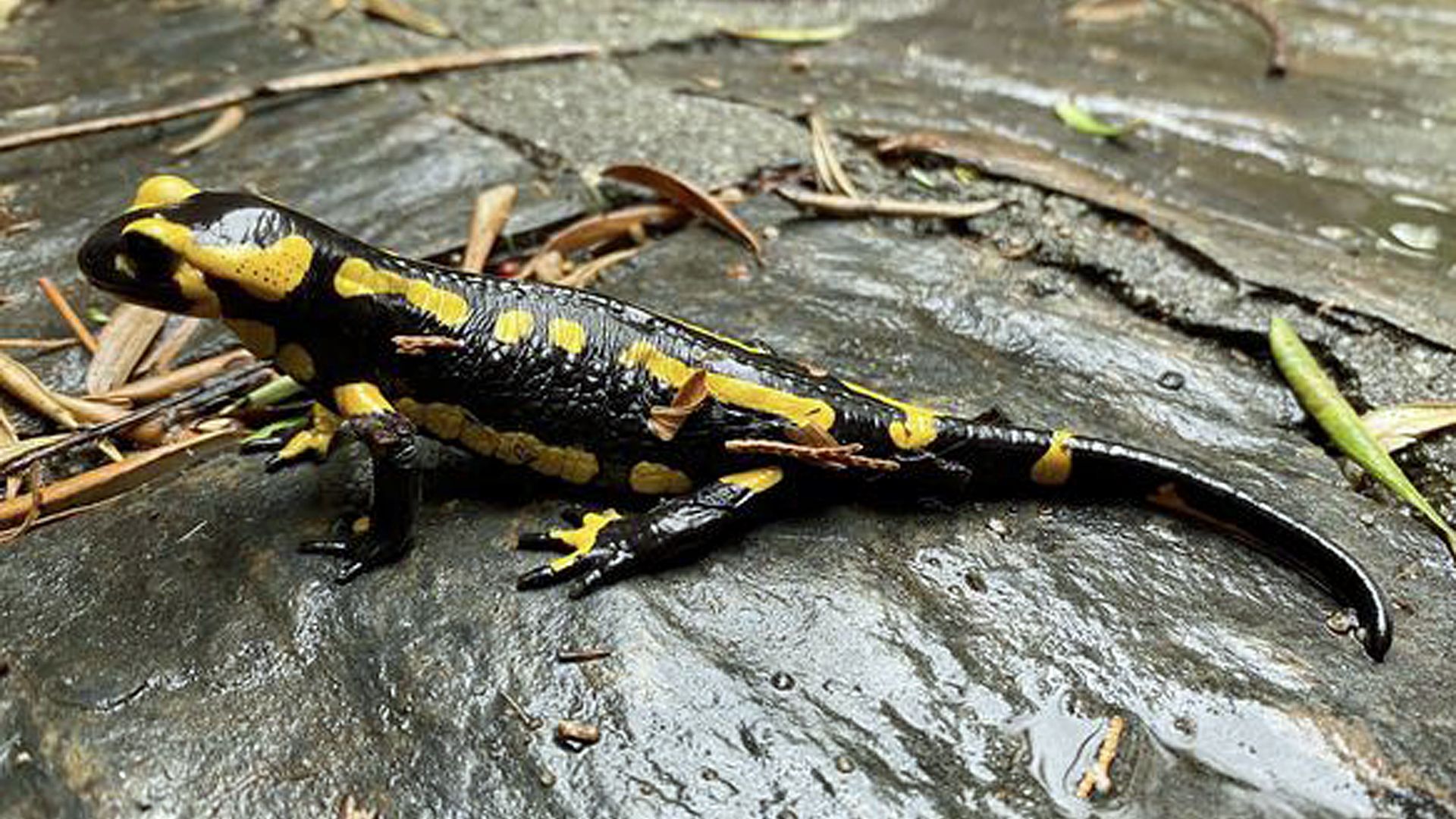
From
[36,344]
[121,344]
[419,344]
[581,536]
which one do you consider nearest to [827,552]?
[581,536]

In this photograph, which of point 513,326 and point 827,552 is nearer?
point 827,552

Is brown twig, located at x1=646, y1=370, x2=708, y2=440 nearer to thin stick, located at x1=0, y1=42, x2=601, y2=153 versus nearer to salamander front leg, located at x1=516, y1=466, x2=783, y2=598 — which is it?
salamander front leg, located at x1=516, y1=466, x2=783, y2=598

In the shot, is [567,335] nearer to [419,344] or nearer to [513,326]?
[513,326]

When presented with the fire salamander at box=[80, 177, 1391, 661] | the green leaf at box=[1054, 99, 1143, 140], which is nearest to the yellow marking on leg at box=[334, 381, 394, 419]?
the fire salamander at box=[80, 177, 1391, 661]

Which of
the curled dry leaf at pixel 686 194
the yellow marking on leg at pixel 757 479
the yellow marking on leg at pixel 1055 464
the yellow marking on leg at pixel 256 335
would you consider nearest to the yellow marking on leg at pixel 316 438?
the yellow marking on leg at pixel 256 335

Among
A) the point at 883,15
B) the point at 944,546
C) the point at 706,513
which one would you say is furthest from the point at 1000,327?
the point at 883,15
